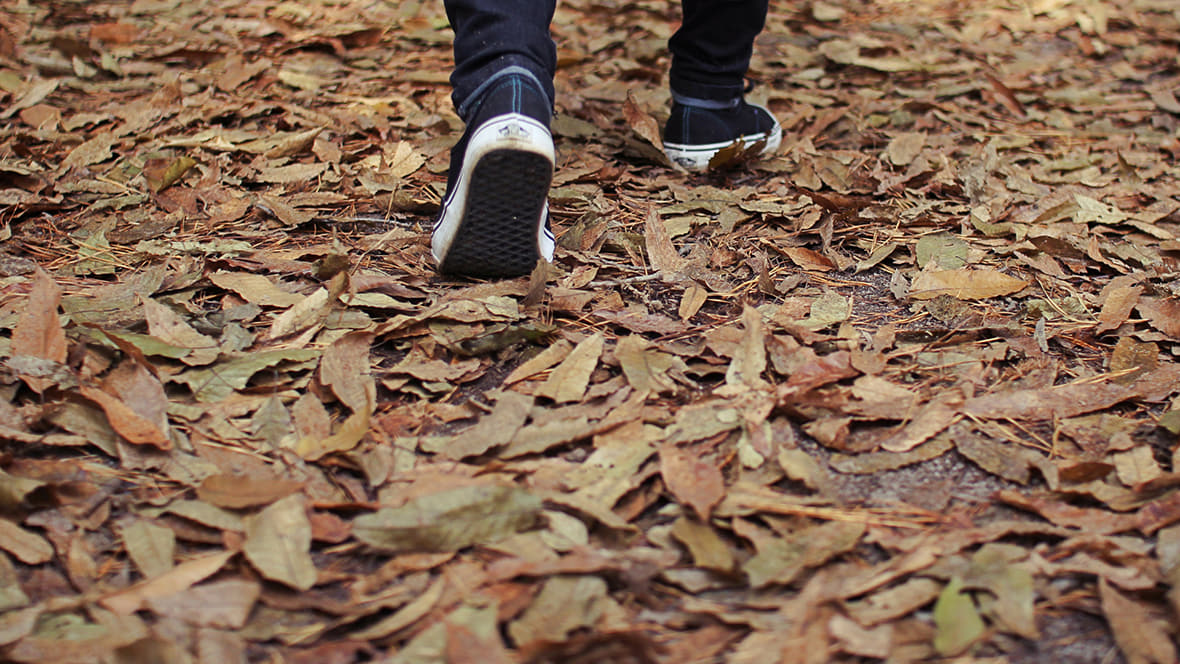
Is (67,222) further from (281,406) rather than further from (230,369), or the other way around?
(281,406)

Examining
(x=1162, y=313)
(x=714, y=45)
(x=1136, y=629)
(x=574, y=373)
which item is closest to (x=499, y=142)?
(x=574, y=373)

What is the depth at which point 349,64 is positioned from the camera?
2879 millimetres

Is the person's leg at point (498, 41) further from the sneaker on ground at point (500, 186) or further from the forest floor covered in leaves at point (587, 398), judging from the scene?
the forest floor covered in leaves at point (587, 398)

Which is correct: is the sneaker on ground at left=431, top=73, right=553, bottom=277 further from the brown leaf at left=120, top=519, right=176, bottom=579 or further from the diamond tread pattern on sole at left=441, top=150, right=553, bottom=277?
the brown leaf at left=120, top=519, right=176, bottom=579

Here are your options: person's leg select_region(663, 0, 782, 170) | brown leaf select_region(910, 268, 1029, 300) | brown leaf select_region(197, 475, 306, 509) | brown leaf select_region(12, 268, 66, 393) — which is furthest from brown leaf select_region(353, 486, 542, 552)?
person's leg select_region(663, 0, 782, 170)

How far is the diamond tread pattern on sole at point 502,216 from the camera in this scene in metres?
1.44

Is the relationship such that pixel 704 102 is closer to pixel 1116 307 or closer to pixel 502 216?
pixel 502 216

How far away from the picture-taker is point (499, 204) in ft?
4.85

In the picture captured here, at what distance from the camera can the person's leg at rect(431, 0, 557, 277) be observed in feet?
4.70

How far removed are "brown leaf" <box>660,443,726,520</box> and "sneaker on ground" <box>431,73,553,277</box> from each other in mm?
497

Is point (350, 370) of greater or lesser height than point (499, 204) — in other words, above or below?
below

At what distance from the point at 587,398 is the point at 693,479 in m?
0.23

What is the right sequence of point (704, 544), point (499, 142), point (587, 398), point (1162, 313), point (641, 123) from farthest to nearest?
point (641, 123) < point (1162, 313) < point (499, 142) < point (587, 398) < point (704, 544)

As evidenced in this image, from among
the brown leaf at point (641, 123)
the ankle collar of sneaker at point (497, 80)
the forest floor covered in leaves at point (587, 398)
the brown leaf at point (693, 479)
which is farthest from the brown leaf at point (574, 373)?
the brown leaf at point (641, 123)
